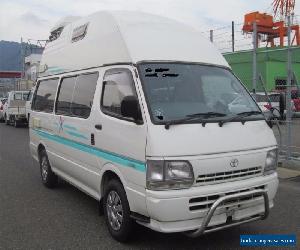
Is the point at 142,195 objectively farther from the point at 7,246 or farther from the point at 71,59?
the point at 71,59

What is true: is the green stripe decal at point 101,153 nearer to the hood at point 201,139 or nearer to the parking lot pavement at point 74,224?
the hood at point 201,139

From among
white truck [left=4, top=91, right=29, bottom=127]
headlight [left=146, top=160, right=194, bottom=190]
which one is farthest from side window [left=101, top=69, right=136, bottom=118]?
white truck [left=4, top=91, right=29, bottom=127]

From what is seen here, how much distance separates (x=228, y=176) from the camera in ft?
15.5

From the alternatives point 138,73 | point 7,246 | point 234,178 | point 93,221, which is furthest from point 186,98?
point 7,246

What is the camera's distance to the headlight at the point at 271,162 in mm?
5172

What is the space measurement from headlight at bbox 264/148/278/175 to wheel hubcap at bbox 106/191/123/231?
1.75m

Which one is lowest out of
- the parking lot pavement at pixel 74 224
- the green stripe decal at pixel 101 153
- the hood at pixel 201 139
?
the parking lot pavement at pixel 74 224

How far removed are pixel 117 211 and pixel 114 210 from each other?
61mm

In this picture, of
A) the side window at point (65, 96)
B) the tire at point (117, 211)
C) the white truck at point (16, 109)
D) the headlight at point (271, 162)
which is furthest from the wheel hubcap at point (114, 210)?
the white truck at point (16, 109)

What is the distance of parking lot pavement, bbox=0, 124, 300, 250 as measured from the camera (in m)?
5.18

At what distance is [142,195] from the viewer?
181 inches

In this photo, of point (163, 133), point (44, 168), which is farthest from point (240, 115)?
point (44, 168)

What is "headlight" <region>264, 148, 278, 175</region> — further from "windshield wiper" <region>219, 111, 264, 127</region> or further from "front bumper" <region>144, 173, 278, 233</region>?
"windshield wiper" <region>219, 111, 264, 127</region>

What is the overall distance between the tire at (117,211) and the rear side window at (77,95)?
1.20 meters
